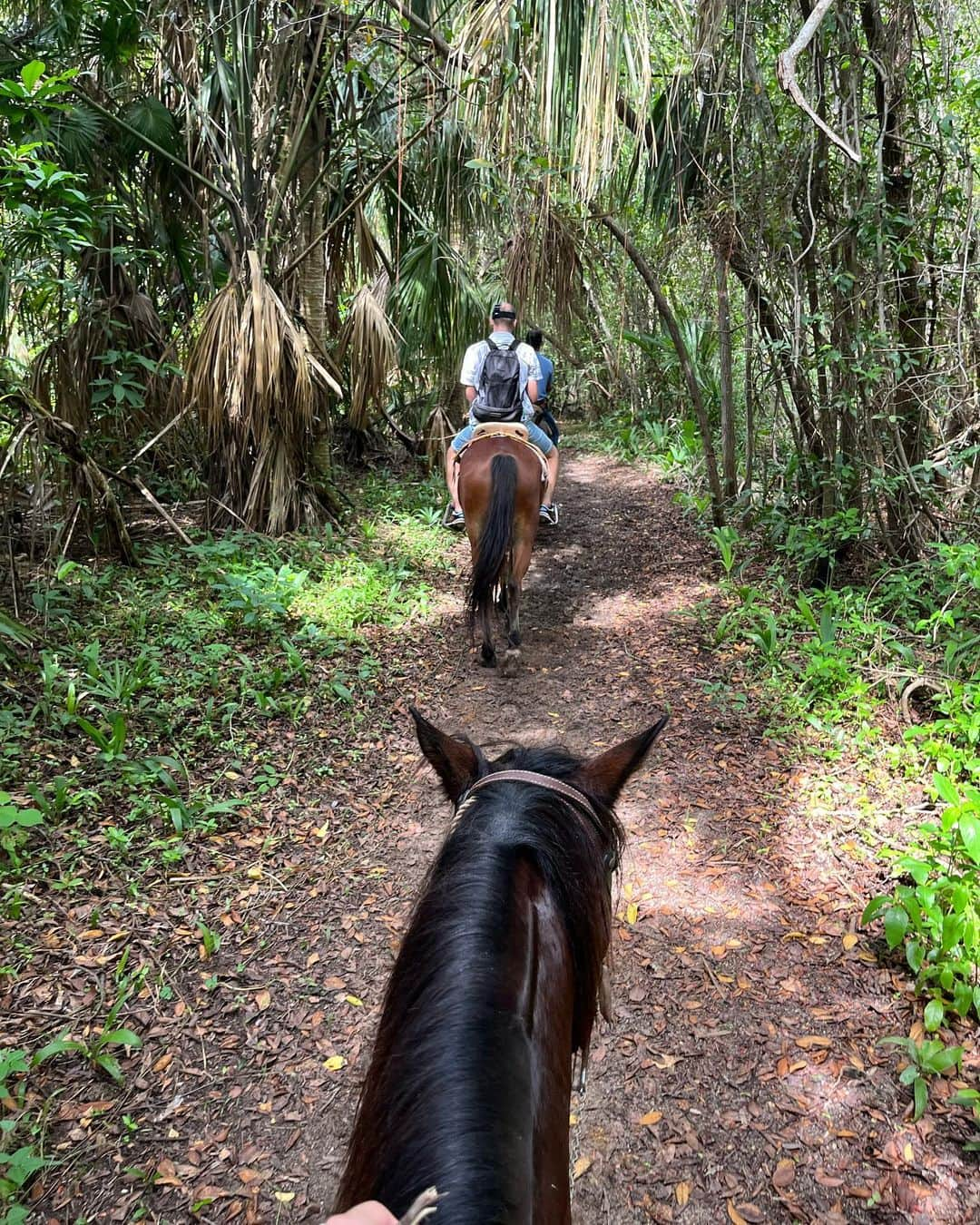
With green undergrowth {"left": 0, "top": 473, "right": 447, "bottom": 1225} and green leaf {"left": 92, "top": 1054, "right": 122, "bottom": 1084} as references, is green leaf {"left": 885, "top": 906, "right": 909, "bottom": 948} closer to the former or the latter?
green undergrowth {"left": 0, "top": 473, "right": 447, "bottom": 1225}

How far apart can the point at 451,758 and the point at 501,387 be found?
4859 mm

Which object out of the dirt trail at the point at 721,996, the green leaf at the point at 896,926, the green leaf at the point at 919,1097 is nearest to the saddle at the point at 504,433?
the dirt trail at the point at 721,996

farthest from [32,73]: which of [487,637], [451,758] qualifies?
[487,637]

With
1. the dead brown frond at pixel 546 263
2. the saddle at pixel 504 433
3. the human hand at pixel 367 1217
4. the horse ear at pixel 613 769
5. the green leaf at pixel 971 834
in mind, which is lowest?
the green leaf at pixel 971 834

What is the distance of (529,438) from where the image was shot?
6031mm

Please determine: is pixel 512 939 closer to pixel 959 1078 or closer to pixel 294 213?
pixel 959 1078

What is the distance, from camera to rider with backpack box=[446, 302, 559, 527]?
243 inches

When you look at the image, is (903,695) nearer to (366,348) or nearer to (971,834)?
(971,834)

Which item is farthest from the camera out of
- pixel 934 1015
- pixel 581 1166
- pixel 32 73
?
pixel 32 73

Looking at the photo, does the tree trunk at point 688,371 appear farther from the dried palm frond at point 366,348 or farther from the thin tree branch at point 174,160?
the thin tree branch at point 174,160

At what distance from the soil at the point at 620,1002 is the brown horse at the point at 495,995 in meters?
1.07

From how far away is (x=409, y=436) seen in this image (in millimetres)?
11047

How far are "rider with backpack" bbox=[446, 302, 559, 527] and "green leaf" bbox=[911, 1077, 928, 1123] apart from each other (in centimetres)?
446

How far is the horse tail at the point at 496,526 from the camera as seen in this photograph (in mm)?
5340
